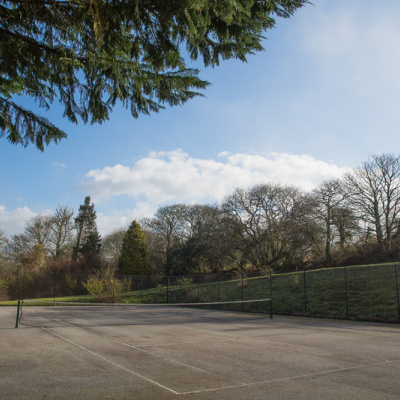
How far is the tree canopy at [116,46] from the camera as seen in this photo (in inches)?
183

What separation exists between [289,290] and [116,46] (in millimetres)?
18022

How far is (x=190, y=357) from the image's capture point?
6.32 m

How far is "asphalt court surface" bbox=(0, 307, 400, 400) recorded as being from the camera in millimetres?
4090

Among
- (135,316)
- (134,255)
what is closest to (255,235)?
(134,255)

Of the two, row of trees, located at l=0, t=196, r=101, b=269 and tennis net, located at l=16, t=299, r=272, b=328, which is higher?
row of trees, located at l=0, t=196, r=101, b=269

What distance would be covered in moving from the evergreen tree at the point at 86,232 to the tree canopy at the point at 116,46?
44.4 meters

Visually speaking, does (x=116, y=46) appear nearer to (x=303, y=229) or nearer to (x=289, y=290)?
(x=289, y=290)

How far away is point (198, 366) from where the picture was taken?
5551mm

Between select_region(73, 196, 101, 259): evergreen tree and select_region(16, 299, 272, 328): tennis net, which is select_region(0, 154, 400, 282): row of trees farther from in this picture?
select_region(16, 299, 272, 328): tennis net

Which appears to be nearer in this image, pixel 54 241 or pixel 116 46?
pixel 116 46

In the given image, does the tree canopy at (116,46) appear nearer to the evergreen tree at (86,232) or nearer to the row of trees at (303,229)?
the row of trees at (303,229)

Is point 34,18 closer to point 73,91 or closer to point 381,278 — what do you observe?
point 73,91

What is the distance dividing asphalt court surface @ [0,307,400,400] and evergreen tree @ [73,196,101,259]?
40.9 metres

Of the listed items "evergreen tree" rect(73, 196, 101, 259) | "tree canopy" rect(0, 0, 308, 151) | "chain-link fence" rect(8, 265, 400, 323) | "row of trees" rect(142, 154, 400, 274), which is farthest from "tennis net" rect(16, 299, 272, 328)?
"evergreen tree" rect(73, 196, 101, 259)
